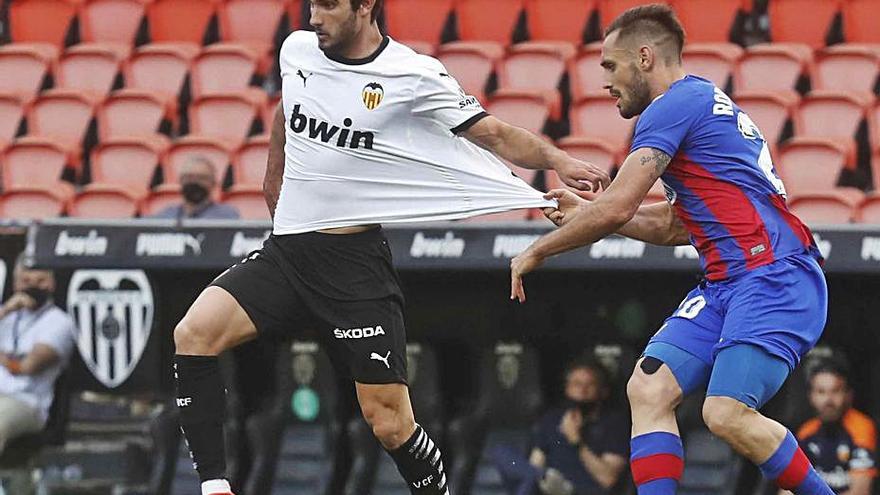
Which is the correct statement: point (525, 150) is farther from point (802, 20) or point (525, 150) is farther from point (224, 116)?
point (802, 20)

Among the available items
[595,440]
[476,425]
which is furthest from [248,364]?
[595,440]

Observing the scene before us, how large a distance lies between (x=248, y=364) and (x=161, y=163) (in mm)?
1533

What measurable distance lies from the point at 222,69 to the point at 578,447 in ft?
13.3

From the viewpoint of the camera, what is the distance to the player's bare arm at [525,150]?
636cm

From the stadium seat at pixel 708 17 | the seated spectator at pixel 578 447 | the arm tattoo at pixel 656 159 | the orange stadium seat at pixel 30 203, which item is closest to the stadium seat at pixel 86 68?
the orange stadium seat at pixel 30 203

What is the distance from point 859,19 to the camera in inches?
469

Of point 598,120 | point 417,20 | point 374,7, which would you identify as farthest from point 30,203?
point 374,7

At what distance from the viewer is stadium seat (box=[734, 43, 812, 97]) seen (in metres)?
11.3

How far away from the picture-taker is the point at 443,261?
8883 millimetres

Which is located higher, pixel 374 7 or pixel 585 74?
pixel 374 7

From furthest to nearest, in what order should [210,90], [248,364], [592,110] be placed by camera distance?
[210,90] → [592,110] → [248,364]

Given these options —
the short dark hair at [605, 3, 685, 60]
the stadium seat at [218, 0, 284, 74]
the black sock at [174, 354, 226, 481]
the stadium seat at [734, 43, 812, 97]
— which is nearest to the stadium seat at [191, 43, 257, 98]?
the stadium seat at [218, 0, 284, 74]

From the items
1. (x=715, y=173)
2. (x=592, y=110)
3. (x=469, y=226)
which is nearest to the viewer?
(x=715, y=173)

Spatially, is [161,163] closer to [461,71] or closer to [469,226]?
[461,71]
